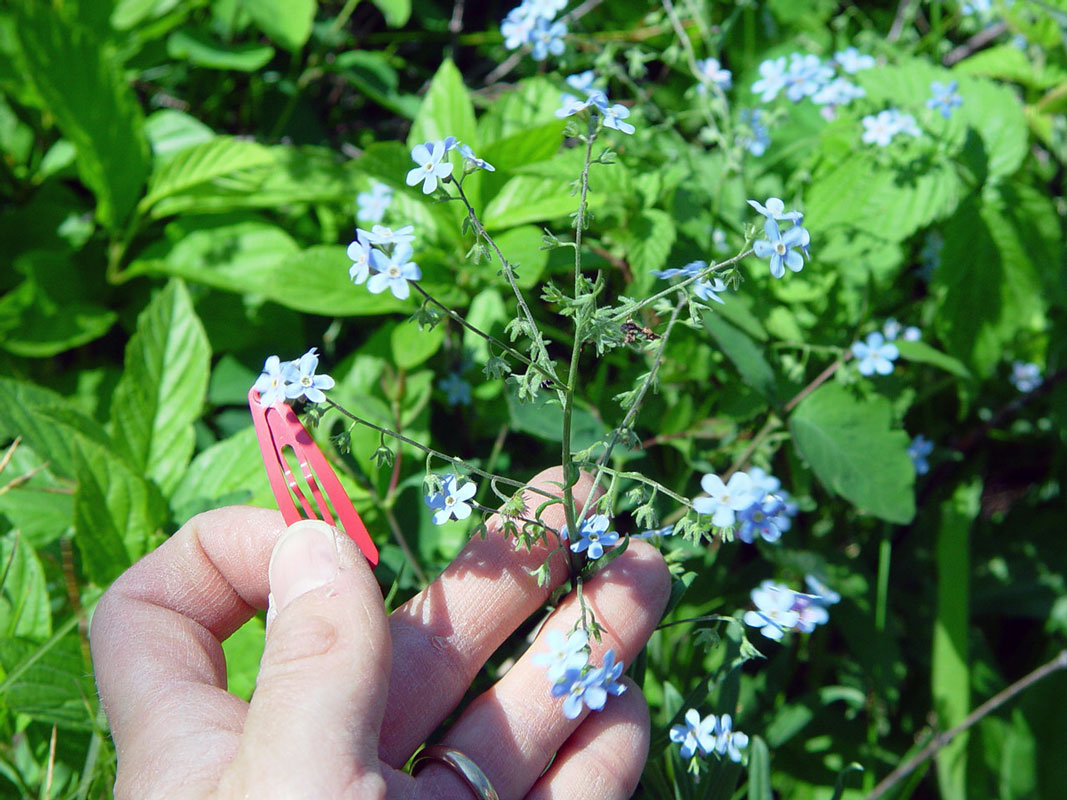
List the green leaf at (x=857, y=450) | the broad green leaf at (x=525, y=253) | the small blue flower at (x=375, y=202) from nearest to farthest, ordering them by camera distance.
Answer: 1. the green leaf at (x=857, y=450)
2. the broad green leaf at (x=525, y=253)
3. the small blue flower at (x=375, y=202)

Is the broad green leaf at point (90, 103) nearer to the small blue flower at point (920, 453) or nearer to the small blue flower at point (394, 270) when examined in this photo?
the small blue flower at point (394, 270)

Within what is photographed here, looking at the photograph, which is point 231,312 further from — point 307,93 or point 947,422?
point 947,422

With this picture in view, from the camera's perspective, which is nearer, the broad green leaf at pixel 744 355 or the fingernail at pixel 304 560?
the fingernail at pixel 304 560

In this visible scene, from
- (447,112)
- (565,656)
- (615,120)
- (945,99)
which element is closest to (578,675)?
(565,656)

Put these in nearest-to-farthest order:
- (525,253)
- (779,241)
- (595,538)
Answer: (779,241) < (595,538) < (525,253)

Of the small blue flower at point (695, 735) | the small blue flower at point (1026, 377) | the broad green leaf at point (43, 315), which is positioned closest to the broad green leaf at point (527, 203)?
the broad green leaf at point (43, 315)

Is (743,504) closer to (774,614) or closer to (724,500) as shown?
(724,500)

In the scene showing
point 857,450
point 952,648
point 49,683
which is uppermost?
point 49,683
